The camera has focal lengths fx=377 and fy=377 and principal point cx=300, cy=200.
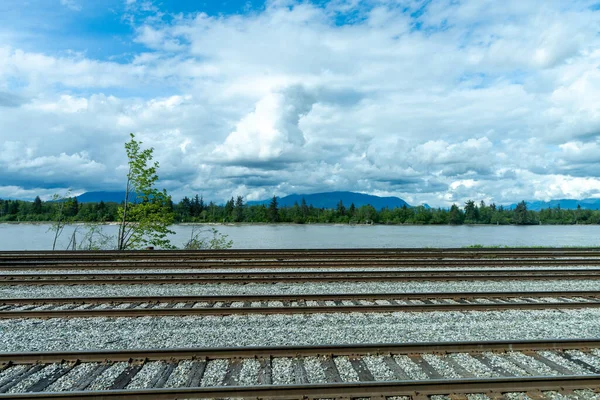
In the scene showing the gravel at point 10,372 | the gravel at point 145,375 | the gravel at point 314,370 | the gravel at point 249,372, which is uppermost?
the gravel at point 314,370

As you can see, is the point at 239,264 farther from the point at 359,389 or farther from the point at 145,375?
the point at 359,389

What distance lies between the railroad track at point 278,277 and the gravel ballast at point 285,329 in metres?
3.64

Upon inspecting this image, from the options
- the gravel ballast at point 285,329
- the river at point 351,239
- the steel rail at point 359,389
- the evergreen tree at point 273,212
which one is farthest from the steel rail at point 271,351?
the evergreen tree at point 273,212

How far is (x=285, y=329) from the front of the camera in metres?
7.42

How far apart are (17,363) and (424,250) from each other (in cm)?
1879

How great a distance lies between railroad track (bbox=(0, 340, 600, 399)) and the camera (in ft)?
15.8

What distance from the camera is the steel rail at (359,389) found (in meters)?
4.72

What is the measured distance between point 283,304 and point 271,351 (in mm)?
3294

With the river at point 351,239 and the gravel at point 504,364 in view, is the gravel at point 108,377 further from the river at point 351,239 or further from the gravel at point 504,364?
the river at point 351,239

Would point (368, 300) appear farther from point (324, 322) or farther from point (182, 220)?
point (182, 220)

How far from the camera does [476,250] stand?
20.1 meters

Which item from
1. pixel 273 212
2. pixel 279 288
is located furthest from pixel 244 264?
pixel 273 212

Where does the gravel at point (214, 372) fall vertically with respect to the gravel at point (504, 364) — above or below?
below

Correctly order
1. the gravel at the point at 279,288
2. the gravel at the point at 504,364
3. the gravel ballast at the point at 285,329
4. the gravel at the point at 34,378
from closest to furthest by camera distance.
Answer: the gravel at the point at 34,378 → the gravel at the point at 504,364 → the gravel ballast at the point at 285,329 → the gravel at the point at 279,288
